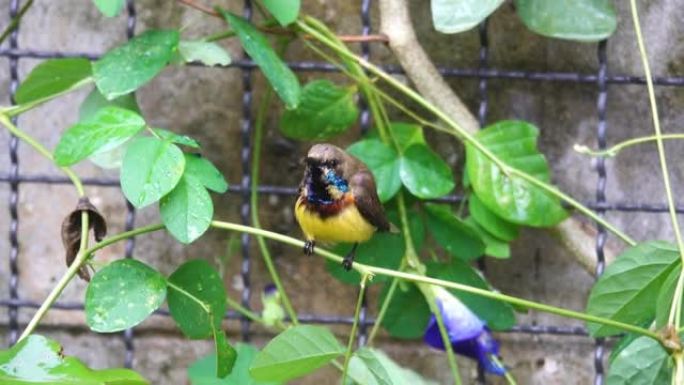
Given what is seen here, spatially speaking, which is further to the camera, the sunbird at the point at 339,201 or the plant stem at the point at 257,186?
the plant stem at the point at 257,186

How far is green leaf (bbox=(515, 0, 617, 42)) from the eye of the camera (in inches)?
65.9

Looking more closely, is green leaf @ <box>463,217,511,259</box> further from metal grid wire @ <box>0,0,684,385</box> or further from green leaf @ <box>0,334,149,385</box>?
green leaf @ <box>0,334,149,385</box>

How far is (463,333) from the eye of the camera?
1.69 metres

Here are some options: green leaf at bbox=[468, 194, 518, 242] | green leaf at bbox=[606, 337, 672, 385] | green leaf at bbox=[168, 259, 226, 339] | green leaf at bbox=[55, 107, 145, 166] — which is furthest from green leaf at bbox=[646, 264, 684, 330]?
green leaf at bbox=[55, 107, 145, 166]

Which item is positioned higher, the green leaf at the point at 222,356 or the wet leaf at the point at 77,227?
the wet leaf at the point at 77,227

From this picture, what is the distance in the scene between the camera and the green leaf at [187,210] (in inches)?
51.1

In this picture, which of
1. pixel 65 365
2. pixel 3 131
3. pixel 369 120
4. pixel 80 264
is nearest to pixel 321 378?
pixel 369 120

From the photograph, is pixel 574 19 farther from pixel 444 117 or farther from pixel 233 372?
pixel 233 372

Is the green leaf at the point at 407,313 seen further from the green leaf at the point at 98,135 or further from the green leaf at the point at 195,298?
the green leaf at the point at 98,135

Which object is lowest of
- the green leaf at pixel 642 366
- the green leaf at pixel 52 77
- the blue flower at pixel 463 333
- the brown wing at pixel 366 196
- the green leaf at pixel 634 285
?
the blue flower at pixel 463 333

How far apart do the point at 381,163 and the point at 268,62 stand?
228mm

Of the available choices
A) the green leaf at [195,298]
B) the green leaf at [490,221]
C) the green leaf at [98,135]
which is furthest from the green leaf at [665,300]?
the green leaf at [98,135]

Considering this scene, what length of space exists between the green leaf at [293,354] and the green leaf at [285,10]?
453 mm

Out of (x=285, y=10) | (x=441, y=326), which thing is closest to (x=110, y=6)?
(x=285, y=10)
